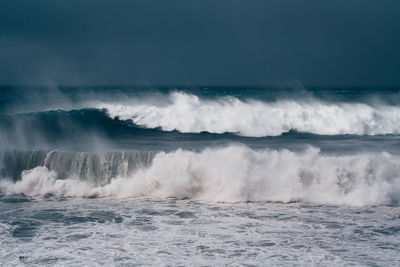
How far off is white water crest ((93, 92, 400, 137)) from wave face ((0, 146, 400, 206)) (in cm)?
731

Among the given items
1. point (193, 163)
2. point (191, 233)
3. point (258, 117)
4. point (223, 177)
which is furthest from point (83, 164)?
point (258, 117)

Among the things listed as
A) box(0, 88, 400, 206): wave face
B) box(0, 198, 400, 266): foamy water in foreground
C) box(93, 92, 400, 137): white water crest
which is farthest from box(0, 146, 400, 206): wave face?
box(93, 92, 400, 137): white water crest

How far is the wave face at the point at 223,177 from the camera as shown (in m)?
12.4

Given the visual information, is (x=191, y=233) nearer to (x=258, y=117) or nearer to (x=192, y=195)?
(x=192, y=195)

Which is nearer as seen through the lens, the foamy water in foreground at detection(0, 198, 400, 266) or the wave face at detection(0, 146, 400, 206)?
the foamy water in foreground at detection(0, 198, 400, 266)

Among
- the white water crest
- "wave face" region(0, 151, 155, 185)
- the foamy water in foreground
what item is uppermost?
the white water crest

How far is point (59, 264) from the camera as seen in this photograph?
7.84m

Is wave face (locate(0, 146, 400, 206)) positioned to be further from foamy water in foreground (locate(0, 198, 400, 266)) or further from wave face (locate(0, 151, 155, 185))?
foamy water in foreground (locate(0, 198, 400, 266))

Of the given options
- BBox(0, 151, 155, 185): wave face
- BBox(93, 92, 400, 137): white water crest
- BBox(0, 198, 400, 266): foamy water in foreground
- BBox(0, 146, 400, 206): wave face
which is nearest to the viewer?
BBox(0, 198, 400, 266): foamy water in foreground

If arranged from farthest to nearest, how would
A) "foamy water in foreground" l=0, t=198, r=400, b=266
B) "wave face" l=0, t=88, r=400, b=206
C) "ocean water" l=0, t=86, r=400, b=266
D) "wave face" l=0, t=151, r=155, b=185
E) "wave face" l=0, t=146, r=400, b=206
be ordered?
"wave face" l=0, t=151, r=155, b=185 → "wave face" l=0, t=88, r=400, b=206 → "wave face" l=0, t=146, r=400, b=206 → "ocean water" l=0, t=86, r=400, b=266 → "foamy water in foreground" l=0, t=198, r=400, b=266

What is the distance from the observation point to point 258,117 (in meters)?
22.7

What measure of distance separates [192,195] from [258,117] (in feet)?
35.2

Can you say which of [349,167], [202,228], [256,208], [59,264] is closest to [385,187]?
[349,167]

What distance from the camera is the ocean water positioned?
28.0 feet
